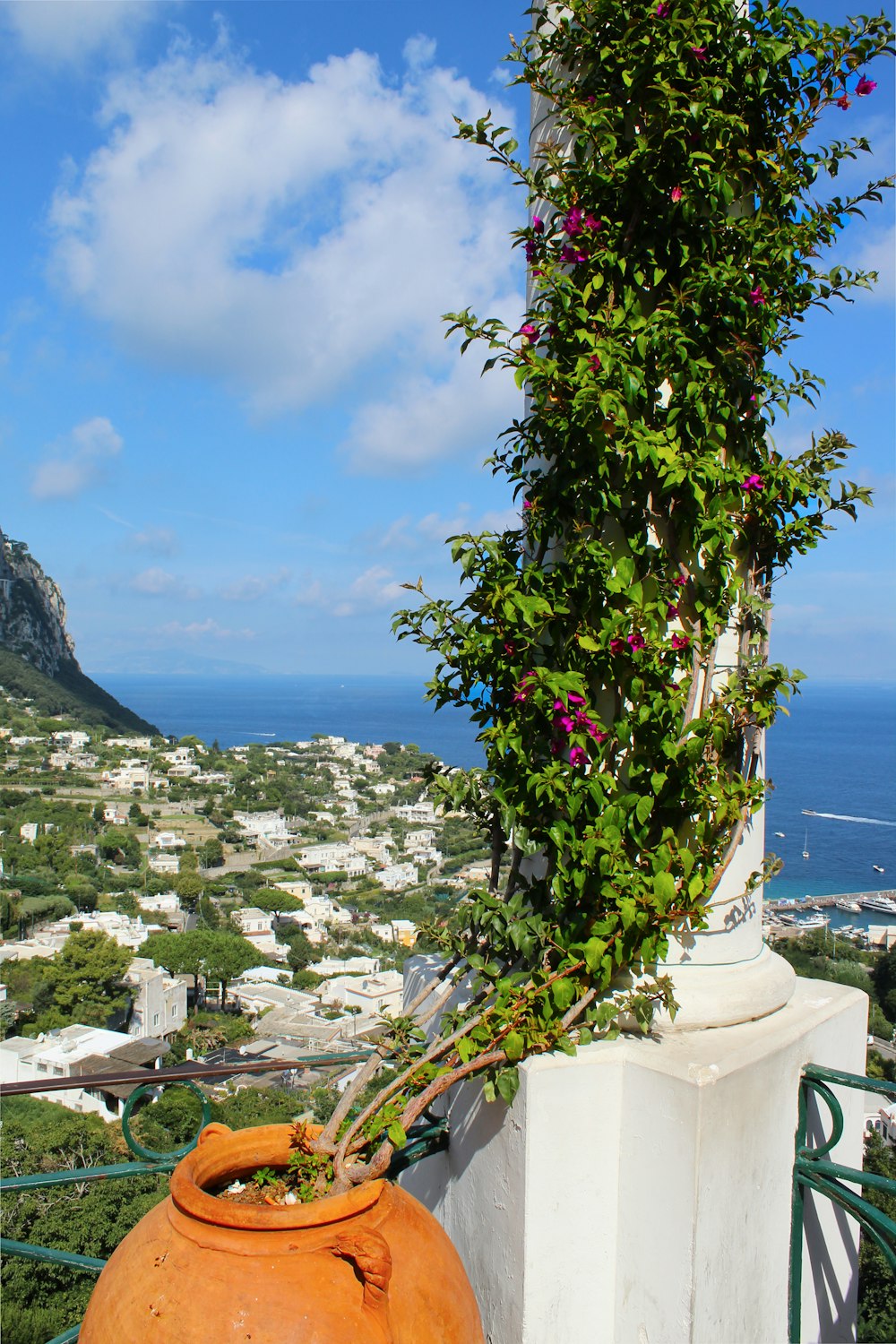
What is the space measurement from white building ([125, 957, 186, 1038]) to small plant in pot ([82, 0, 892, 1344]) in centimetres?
2996

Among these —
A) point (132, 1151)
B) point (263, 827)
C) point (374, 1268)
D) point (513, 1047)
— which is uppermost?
point (513, 1047)

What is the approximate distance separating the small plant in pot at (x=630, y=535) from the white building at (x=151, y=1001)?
98.3 ft

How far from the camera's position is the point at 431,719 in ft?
447

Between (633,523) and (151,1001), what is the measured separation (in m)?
30.8

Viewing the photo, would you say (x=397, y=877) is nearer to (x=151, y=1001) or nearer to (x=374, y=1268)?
(x=151, y=1001)

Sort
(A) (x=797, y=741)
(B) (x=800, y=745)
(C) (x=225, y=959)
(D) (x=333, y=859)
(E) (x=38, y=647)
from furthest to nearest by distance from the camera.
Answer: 1. (A) (x=797, y=741)
2. (B) (x=800, y=745)
3. (E) (x=38, y=647)
4. (D) (x=333, y=859)
5. (C) (x=225, y=959)

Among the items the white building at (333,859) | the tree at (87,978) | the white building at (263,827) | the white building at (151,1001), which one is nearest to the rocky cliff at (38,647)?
the white building at (263,827)

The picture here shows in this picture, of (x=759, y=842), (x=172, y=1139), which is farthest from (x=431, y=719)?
(x=759, y=842)

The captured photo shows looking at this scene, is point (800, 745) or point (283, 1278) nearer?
point (283, 1278)

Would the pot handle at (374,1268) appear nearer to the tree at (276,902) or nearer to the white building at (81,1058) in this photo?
the white building at (81,1058)

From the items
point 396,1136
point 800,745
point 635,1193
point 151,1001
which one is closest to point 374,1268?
point 396,1136

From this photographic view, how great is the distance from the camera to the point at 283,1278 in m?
1.12

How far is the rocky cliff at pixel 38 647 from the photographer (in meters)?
72.4

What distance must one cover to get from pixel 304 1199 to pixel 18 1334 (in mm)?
13472
